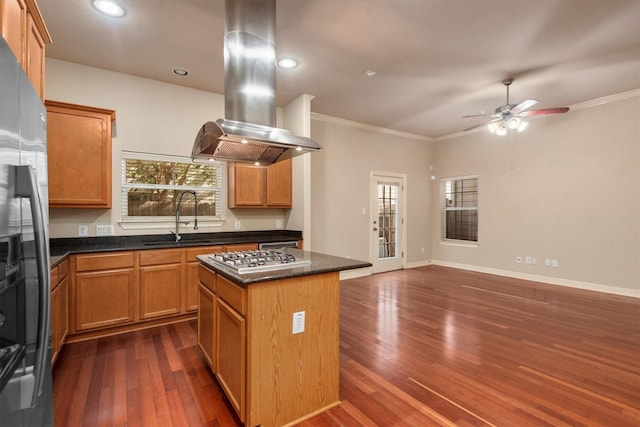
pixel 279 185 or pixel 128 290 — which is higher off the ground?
pixel 279 185

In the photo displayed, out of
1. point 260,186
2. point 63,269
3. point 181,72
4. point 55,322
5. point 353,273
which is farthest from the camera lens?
point 353,273

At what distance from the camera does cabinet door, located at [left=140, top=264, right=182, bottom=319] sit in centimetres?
328

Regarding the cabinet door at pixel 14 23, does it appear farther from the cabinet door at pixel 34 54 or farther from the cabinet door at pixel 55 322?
the cabinet door at pixel 55 322

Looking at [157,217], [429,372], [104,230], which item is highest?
[157,217]

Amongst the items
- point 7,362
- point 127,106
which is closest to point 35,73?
point 7,362

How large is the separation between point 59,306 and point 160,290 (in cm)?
92

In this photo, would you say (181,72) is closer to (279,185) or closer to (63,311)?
(279,185)

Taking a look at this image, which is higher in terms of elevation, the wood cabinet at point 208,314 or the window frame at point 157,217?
the window frame at point 157,217

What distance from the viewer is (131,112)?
12.2ft

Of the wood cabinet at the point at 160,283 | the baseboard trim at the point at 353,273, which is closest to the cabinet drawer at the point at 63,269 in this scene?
the wood cabinet at the point at 160,283

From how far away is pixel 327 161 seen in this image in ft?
17.9

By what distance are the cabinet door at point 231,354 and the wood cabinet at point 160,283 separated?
1569 mm

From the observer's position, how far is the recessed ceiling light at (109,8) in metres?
2.45

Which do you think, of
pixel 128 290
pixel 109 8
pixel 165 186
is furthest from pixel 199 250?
pixel 109 8
